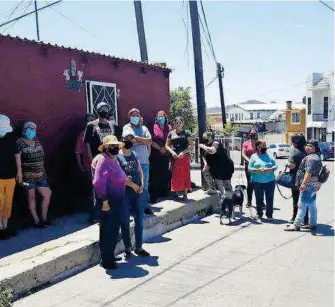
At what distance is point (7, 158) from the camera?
5.82m

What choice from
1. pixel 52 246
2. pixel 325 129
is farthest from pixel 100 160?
pixel 325 129

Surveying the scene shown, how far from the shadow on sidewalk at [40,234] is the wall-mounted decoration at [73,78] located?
7.52ft

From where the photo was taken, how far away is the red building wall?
638cm

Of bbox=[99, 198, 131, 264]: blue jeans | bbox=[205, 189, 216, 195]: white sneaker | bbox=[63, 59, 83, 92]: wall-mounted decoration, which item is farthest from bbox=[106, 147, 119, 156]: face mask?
bbox=[205, 189, 216, 195]: white sneaker

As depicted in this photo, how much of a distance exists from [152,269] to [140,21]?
1133cm

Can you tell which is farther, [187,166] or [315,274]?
[187,166]

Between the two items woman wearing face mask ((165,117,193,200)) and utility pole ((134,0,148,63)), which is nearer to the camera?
woman wearing face mask ((165,117,193,200))

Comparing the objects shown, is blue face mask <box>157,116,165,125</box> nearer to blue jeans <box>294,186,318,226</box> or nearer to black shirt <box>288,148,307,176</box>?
black shirt <box>288,148,307,176</box>

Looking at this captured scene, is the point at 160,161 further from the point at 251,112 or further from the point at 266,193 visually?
the point at 251,112

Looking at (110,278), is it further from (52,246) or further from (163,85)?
(163,85)

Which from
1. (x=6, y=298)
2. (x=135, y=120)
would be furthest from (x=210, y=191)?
(x=6, y=298)

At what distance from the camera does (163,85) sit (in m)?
10.2

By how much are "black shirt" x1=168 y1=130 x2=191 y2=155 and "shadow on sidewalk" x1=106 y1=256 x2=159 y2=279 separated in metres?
2.78

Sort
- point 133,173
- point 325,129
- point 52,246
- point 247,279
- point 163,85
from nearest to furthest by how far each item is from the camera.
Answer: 1. point 247,279
2. point 52,246
3. point 133,173
4. point 163,85
5. point 325,129
